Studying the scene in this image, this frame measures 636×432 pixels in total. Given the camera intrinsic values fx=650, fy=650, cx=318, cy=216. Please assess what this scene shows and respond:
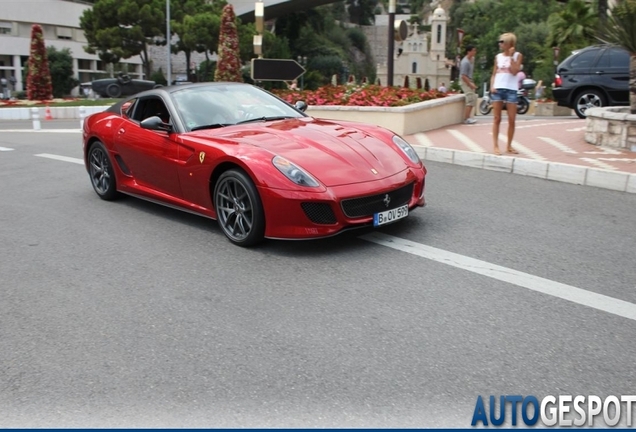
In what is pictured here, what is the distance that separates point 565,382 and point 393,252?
2178mm

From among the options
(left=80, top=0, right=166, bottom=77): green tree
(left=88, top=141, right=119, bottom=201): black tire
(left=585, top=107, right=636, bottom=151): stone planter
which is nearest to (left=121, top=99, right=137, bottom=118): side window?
(left=88, top=141, right=119, bottom=201): black tire

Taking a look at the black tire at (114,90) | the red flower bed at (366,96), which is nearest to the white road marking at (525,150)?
the red flower bed at (366,96)

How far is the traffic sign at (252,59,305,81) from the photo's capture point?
50.8 feet

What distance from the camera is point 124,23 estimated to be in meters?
49.1

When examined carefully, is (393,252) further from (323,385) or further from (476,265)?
(323,385)

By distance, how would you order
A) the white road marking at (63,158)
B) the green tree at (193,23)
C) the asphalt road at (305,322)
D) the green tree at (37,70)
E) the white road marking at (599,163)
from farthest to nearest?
the green tree at (193,23), the green tree at (37,70), the white road marking at (63,158), the white road marking at (599,163), the asphalt road at (305,322)

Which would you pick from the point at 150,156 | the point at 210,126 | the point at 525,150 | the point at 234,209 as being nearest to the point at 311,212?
the point at 234,209

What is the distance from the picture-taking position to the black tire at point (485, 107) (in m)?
24.0

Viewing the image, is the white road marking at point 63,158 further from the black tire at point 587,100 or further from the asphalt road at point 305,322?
the black tire at point 587,100

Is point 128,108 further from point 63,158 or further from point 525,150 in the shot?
point 525,150

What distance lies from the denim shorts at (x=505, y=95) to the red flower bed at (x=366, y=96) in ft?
11.9

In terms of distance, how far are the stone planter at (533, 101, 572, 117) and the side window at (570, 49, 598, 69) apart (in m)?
9.01

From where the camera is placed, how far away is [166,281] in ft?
15.1

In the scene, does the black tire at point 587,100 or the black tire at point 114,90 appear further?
the black tire at point 114,90
